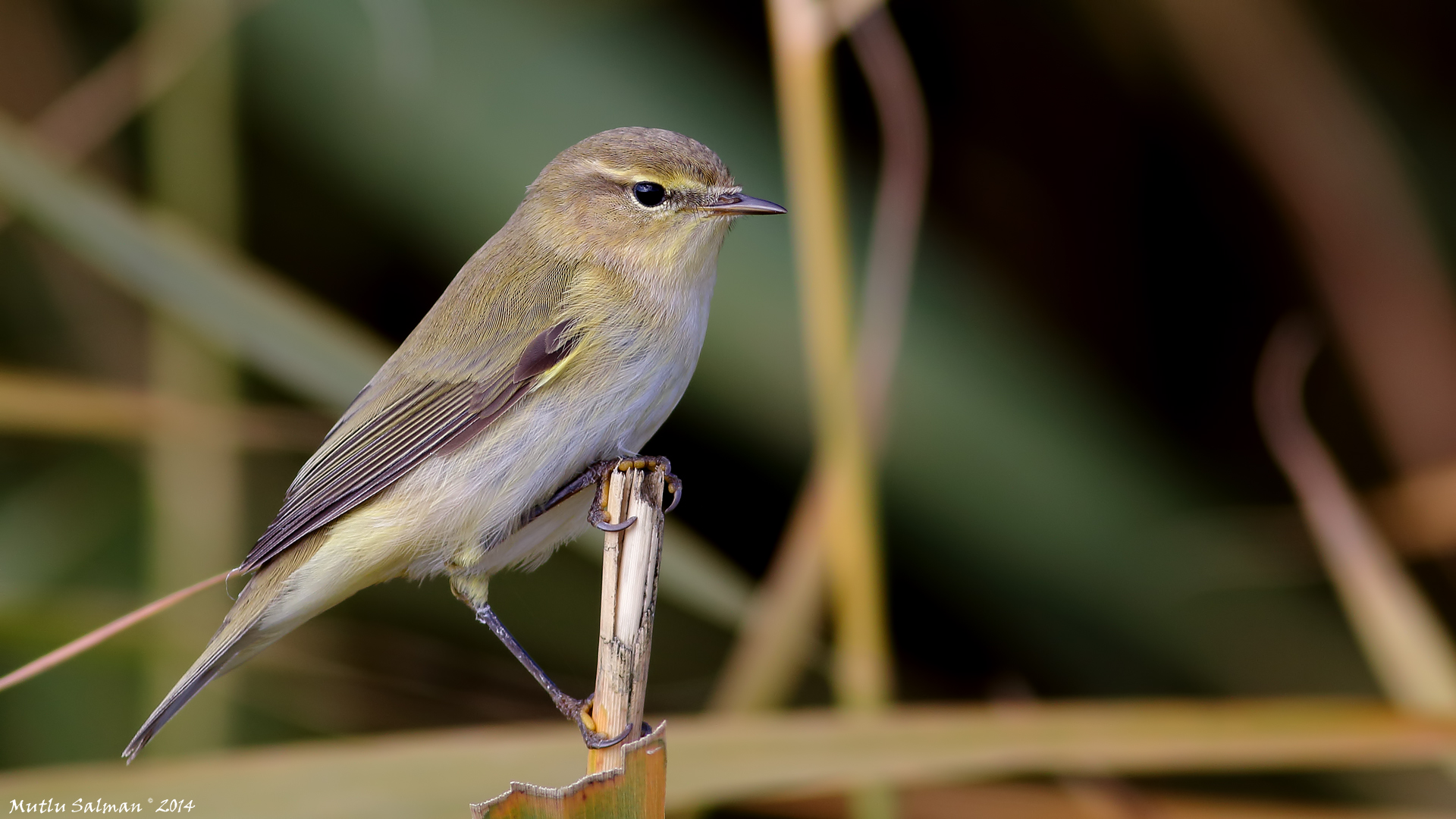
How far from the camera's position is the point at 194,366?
9.47ft

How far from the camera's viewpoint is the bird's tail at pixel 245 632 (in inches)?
71.0

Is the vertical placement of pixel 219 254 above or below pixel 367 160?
below

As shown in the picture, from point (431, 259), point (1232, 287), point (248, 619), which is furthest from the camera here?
point (1232, 287)

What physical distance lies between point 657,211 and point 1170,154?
209cm

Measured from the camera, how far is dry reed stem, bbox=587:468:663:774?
61.6 inches

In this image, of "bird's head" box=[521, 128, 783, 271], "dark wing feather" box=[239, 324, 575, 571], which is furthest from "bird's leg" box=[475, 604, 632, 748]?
"bird's head" box=[521, 128, 783, 271]

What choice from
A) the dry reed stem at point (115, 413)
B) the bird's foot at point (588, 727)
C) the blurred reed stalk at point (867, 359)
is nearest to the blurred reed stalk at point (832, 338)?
the blurred reed stalk at point (867, 359)

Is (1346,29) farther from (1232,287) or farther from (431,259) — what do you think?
(431,259)

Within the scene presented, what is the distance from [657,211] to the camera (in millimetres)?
2170

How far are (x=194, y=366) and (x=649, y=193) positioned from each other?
4.47 ft

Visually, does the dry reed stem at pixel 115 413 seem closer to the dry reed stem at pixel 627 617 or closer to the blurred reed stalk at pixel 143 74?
the blurred reed stalk at pixel 143 74

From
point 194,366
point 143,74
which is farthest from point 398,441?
point 143,74

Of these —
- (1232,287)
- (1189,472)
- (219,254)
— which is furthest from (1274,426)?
(219,254)

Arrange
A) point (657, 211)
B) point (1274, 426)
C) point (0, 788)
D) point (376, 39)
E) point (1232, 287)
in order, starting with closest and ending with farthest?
point (0, 788) → point (657, 211) → point (1274, 426) → point (376, 39) → point (1232, 287)
